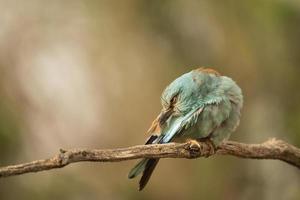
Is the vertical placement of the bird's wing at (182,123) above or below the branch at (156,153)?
above

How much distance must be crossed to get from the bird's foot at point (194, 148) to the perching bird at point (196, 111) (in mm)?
35

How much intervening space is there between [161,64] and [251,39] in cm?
39

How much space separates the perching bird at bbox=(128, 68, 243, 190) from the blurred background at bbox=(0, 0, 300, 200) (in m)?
1.04

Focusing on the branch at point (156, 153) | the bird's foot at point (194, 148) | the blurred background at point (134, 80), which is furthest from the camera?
the blurred background at point (134, 80)

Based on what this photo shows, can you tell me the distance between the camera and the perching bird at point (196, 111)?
124cm

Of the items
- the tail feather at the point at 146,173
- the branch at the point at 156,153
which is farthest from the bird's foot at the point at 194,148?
the tail feather at the point at 146,173

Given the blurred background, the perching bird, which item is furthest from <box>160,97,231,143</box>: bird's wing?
the blurred background

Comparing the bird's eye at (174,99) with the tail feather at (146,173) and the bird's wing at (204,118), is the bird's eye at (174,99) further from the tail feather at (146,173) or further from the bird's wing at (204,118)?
the tail feather at (146,173)

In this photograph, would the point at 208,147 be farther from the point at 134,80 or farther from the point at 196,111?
the point at 134,80

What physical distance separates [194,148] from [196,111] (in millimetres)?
83

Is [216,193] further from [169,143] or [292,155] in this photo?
[169,143]

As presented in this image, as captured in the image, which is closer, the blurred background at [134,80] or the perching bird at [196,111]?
the perching bird at [196,111]

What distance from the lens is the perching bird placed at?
1.24m

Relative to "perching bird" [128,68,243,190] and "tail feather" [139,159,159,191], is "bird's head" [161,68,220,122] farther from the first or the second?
"tail feather" [139,159,159,191]
